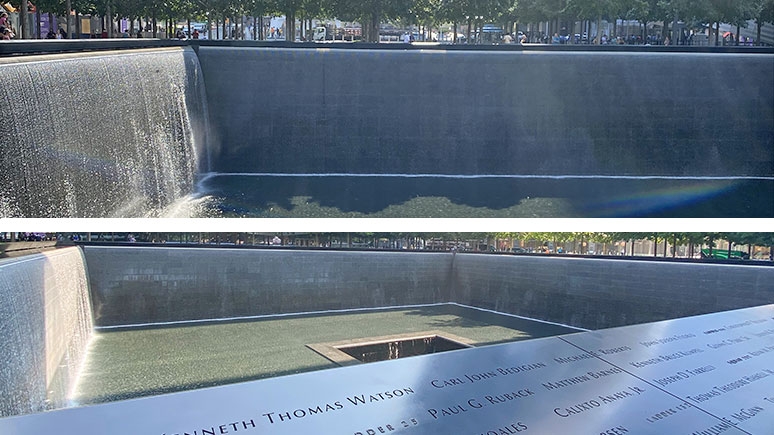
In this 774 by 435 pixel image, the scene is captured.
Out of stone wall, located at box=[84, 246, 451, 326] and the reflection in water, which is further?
the reflection in water

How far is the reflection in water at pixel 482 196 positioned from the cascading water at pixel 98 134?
1000mm

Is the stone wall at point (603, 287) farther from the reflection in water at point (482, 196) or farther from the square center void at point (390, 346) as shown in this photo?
the reflection in water at point (482, 196)

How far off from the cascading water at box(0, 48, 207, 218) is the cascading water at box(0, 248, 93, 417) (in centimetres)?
71

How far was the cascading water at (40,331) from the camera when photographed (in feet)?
25.6

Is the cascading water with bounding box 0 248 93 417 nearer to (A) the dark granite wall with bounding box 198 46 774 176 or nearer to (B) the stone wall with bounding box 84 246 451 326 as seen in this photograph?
(B) the stone wall with bounding box 84 246 451 326

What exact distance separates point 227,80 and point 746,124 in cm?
→ 983

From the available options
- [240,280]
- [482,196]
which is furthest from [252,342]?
[482,196]

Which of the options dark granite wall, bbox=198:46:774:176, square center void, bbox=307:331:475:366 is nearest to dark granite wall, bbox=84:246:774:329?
square center void, bbox=307:331:475:366

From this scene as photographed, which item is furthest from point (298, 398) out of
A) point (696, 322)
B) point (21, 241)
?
point (21, 241)

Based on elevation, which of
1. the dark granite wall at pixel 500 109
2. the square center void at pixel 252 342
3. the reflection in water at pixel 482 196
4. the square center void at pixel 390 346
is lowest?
the square center void at pixel 252 342

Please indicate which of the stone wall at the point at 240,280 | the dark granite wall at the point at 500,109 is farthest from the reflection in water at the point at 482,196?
the stone wall at the point at 240,280

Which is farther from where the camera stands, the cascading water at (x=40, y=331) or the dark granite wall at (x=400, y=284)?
the dark granite wall at (x=400, y=284)

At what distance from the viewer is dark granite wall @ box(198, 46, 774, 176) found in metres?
17.9

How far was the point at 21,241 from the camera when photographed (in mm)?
11023
